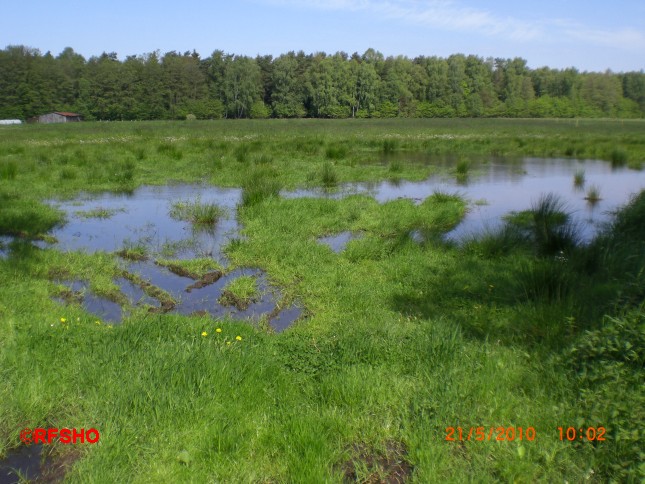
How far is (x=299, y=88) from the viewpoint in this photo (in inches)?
3376

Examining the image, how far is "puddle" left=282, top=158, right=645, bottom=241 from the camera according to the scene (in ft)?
38.1

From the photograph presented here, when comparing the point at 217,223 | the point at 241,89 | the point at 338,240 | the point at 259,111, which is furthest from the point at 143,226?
the point at 241,89

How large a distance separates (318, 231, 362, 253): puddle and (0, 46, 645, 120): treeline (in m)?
65.7

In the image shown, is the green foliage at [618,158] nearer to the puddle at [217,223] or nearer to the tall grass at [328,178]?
the puddle at [217,223]

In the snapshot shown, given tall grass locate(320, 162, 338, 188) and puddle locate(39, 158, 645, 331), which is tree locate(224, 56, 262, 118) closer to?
puddle locate(39, 158, 645, 331)

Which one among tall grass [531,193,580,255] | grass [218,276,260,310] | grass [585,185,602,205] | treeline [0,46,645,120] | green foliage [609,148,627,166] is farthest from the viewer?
treeline [0,46,645,120]

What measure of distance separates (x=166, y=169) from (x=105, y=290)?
12.3 m

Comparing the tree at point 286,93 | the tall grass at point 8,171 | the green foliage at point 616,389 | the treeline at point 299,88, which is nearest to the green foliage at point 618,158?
the green foliage at point 616,389

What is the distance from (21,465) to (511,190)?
48.8ft

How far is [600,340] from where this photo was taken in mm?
3775

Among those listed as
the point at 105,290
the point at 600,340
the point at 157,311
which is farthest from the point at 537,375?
the point at 105,290

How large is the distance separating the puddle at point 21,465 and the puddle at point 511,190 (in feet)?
23.6
